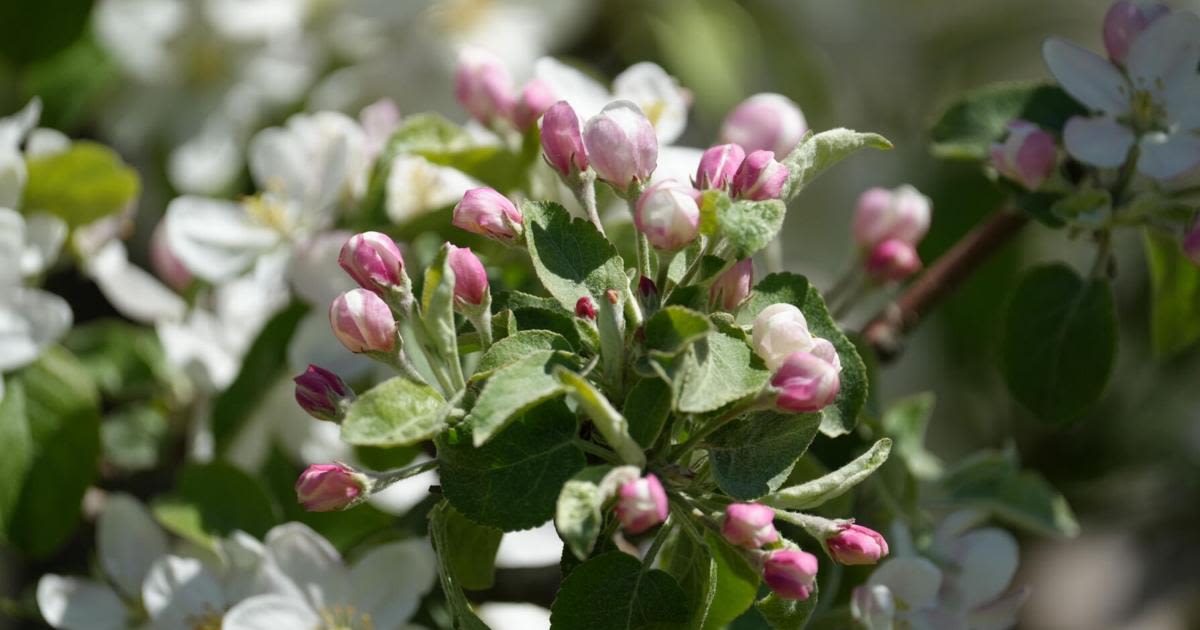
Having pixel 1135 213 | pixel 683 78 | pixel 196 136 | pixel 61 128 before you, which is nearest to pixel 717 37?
pixel 683 78

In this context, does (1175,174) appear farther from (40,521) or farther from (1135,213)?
(40,521)

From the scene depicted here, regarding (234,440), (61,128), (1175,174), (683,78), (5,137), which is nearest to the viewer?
(1175,174)

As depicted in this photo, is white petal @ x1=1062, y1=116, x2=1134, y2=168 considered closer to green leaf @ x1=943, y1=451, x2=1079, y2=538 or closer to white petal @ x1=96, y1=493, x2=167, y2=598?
green leaf @ x1=943, y1=451, x2=1079, y2=538

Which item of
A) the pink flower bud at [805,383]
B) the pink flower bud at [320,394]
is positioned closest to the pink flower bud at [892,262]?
the pink flower bud at [805,383]

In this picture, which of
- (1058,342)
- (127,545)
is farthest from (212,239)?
(1058,342)

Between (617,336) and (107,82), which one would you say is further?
(107,82)

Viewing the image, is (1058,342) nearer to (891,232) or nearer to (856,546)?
(891,232)
